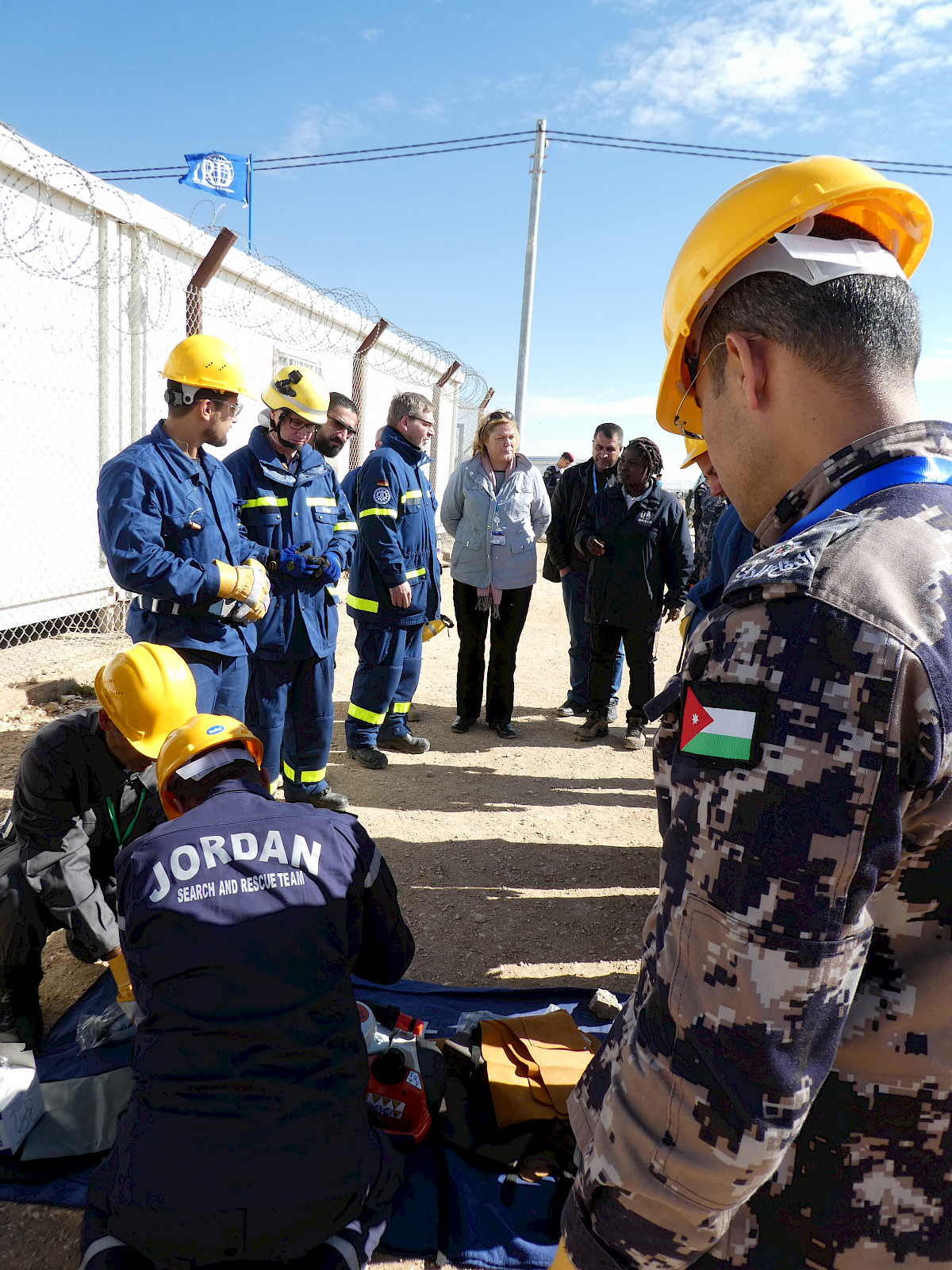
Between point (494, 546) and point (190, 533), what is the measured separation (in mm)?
2519

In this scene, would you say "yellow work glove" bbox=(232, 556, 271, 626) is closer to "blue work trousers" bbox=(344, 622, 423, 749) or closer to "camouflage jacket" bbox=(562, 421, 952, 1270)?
"blue work trousers" bbox=(344, 622, 423, 749)

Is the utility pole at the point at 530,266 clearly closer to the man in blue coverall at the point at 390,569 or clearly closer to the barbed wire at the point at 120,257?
the barbed wire at the point at 120,257

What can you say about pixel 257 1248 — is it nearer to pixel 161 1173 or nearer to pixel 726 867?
pixel 161 1173

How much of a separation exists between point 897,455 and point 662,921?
507 millimetres

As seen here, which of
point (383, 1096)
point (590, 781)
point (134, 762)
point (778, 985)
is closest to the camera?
point (778, 985)

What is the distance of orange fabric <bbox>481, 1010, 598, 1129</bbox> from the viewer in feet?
7.38

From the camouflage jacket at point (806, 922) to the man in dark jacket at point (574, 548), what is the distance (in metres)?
4.74

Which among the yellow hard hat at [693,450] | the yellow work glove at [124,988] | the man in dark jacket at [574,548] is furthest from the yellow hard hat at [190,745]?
the man in dark jacket at [574,548]

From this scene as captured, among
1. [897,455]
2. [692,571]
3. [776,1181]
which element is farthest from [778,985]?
[692,571]

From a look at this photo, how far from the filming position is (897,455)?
0.77 m

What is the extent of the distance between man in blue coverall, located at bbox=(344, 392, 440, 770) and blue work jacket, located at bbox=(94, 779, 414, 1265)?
3239mm

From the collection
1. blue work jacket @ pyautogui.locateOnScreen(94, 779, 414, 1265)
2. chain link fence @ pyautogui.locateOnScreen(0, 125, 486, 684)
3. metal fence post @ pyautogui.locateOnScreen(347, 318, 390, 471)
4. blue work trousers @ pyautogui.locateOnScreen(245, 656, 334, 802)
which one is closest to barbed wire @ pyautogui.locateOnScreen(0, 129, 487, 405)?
chain link fence @ pyautogui.locateOnScreen(0, 125, 486, 684)

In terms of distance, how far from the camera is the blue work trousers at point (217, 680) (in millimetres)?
3293

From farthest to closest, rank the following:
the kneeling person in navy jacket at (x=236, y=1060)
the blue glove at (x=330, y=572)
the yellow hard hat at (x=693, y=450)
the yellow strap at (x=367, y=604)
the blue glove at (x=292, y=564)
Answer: the yellow strap at (x=367, y=604)
the blue glove at (x=330, y=572)
the blue glove at (x=292, y=564)
the yellow hard hat at (x=693, y=450)
the kneeling person in navy jacket at (x=236, y=1060)
